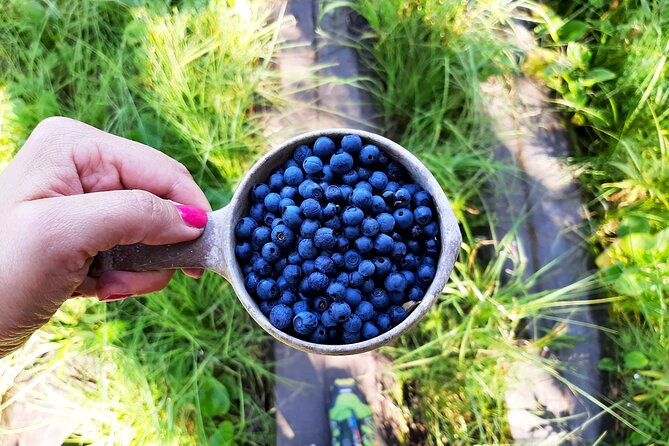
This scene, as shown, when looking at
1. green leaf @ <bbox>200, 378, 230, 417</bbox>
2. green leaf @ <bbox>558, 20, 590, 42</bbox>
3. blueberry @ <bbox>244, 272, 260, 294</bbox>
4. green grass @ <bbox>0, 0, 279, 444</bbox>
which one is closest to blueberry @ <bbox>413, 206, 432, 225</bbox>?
blueberry @ <bbox>244, 272, 260, 294</bbox>

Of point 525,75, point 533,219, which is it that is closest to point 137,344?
point 533,219

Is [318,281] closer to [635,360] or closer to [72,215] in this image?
[72,215]

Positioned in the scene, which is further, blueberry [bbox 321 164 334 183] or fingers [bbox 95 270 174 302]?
fingers [bbox 95 270 174 302]

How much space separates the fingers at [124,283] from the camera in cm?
107

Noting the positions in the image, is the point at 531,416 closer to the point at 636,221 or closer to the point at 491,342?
the point at 491,342

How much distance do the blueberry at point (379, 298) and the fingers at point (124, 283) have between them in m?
0.51

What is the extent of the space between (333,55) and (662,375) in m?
1.37

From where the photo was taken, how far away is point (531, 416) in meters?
1.43

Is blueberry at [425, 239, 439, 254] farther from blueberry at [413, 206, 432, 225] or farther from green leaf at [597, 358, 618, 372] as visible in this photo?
green leaf at [597, 358, 618, 372]

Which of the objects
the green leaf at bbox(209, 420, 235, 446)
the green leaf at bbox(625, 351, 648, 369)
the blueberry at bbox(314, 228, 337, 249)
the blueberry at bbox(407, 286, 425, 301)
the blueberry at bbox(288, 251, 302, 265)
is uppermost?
the blueberry at bbox(314, 228, 337, 249)

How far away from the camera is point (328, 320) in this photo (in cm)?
89

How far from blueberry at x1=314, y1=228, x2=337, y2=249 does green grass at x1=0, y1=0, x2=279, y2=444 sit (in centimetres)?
66

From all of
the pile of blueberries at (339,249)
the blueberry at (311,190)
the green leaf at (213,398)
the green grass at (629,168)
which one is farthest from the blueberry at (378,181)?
the green grass at (629,168)

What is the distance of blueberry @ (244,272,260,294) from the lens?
0.93 metres
